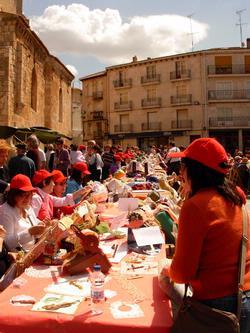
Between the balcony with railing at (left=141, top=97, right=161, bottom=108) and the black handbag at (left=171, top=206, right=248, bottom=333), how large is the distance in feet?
129

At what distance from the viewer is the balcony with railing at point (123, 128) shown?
136 ft

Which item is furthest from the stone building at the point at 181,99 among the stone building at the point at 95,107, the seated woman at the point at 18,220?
the seated woman at the point at 18,220

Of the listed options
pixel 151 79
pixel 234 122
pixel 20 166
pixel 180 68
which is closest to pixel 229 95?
pixel 234 122

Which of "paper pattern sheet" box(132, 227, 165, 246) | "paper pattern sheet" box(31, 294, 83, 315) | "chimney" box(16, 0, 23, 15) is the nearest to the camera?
"paper pattern sheet" box(31, 294, 83, 315)

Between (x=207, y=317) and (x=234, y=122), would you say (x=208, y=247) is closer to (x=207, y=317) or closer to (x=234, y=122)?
(x=207, y=317)

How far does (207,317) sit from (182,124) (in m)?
38.5

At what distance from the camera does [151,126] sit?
134 ft

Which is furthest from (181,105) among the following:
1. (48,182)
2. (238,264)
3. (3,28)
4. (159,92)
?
(238,264)

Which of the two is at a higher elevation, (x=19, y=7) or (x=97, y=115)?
(x=19, y=7)

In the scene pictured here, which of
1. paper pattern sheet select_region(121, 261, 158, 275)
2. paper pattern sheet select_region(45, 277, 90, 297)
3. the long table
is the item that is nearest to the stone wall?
paper pattern sheet select_region(121, 261, 158, 275)

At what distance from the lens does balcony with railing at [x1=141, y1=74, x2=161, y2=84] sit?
40219 mm

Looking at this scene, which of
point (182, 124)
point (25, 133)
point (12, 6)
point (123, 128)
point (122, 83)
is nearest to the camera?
point (25, 133)

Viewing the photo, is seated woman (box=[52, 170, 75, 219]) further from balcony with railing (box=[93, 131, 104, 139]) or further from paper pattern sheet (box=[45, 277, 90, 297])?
balcony with railing (box=[93, 131, 104, 139])

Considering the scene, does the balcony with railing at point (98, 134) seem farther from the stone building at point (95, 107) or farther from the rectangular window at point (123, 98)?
the rectangular window at point (123, 98)
